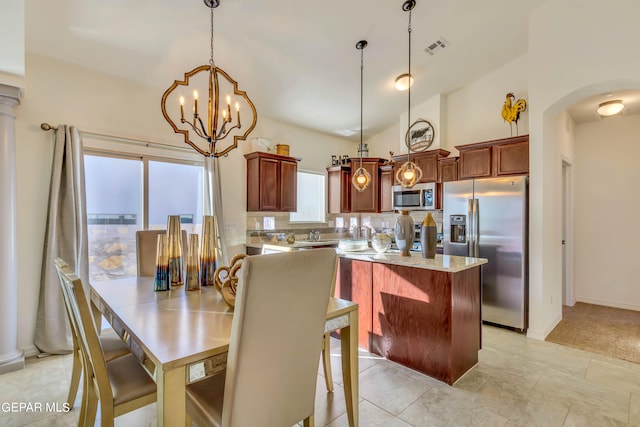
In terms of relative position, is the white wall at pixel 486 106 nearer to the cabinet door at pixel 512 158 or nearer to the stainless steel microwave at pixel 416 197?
the cabinet door at pixel 512 158

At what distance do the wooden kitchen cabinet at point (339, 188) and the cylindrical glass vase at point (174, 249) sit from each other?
3.61 m

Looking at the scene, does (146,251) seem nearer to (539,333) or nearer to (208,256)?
(208,256)

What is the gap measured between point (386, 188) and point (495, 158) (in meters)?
1.92

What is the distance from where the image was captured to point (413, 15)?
3158 millimetres

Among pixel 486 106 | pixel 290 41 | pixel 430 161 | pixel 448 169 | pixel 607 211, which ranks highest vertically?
pixel 290 41

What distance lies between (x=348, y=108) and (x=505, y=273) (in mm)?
3142

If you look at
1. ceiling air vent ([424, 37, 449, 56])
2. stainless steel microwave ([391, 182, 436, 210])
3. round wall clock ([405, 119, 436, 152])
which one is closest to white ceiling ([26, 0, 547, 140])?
ceiling air vent ([424, 37, 449, 56])

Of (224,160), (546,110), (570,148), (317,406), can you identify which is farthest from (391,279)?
Answer: (570,148)

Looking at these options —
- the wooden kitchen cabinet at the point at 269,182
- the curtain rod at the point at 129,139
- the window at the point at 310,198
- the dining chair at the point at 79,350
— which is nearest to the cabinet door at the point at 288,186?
the wooden kitchen cabinet at the point at 269,182

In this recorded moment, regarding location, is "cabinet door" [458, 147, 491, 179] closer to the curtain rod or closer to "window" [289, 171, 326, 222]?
"window" [289, 171, 326, 222]

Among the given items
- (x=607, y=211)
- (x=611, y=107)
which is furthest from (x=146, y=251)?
(x=607, y=211)

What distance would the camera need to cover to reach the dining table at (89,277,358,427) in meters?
1.14

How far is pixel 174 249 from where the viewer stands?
218 cm

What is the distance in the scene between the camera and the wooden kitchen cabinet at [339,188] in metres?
5.55
